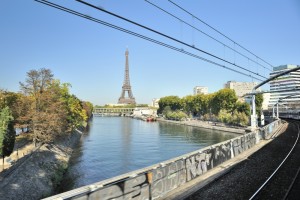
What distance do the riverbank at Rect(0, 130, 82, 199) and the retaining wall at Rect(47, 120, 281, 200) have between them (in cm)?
1313

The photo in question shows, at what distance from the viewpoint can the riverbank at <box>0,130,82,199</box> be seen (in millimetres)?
23422

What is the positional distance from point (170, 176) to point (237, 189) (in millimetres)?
3760

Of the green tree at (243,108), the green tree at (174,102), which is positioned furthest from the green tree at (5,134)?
the green tree at (174,102)

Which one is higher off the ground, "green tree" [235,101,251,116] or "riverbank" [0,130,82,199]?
"green tree" [235,101,251,116]

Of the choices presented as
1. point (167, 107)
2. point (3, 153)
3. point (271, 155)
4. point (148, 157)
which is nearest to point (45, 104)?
point (3, 153)

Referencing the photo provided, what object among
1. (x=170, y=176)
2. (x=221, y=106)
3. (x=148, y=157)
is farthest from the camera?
(x=221, y=106)

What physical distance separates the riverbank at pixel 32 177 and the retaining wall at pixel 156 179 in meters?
13.1

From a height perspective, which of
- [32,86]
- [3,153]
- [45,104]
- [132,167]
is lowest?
[132,167]

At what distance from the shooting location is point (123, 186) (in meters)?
12.3

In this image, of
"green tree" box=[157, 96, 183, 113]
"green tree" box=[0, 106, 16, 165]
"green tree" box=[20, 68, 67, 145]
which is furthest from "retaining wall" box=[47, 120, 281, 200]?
"green tree" box=[157, 96, 183, 113]

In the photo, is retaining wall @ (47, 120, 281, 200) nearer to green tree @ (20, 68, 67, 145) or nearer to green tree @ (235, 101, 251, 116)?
green tree @ (20, 68, 67, 145)

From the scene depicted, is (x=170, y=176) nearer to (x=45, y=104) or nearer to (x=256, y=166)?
(x=256, y=166)

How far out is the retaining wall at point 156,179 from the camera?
1109 centimetres

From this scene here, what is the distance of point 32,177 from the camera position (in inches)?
1106
